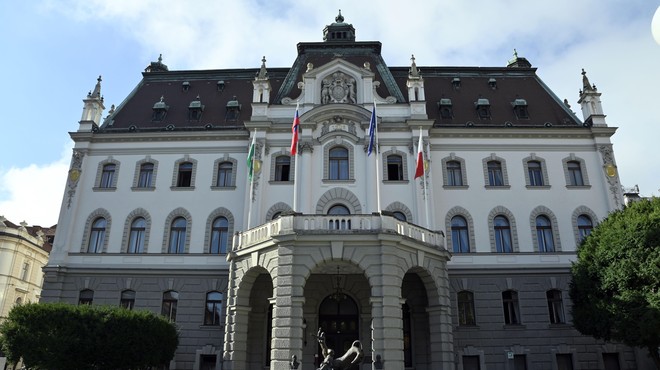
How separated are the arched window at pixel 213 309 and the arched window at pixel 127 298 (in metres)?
4.49

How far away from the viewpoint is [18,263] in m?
51.8

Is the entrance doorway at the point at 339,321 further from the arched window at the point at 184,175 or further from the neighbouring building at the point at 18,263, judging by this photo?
the neighbouring building at the point at 18,263

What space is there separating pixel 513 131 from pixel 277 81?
16.8m

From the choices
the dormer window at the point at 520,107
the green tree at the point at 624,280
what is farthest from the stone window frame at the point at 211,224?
the dormer window at the point at 520,107

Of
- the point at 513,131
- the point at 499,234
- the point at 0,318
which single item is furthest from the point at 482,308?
the point at 0,318

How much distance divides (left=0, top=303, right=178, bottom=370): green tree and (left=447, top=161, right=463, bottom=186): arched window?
18943mm

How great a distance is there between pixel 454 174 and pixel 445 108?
201 inches

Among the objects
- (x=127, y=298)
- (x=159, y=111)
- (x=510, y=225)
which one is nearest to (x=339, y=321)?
(x=510, y=225)

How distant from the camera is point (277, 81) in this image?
35750 millimetres

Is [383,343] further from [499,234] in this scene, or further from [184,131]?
[184,131]

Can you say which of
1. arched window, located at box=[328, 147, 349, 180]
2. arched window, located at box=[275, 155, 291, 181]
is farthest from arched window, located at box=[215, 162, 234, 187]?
arched window, located at box=[328, 147, 349, 180]

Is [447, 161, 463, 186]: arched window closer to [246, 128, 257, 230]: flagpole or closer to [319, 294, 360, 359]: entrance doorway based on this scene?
[319, 294, 360, 359]: entrance doorway

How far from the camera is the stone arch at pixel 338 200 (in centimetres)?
2842

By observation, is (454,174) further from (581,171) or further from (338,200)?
(581,171)
